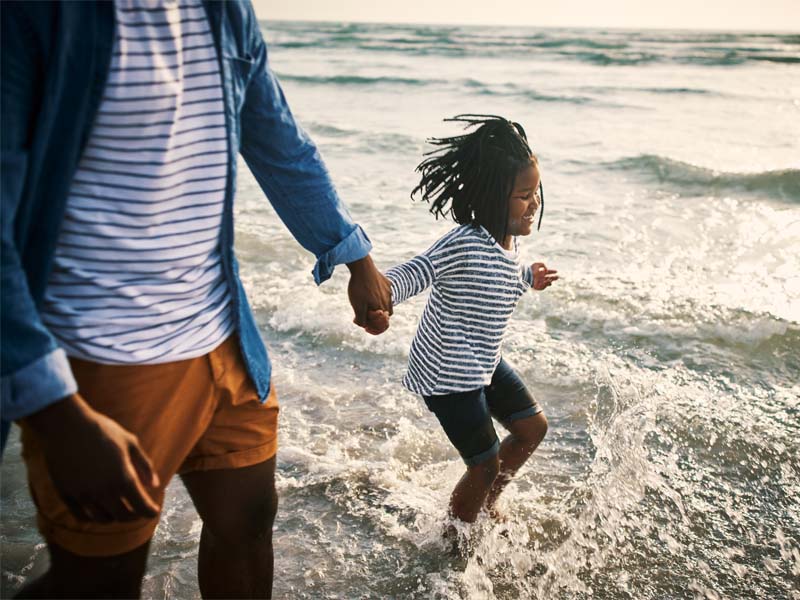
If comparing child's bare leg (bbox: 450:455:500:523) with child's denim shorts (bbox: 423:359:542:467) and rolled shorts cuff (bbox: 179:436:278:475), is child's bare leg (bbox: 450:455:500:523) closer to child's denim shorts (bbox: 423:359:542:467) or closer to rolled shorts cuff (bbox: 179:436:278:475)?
child's denim shorts (bbox: 423:359:542:467)

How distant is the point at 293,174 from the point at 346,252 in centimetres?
25

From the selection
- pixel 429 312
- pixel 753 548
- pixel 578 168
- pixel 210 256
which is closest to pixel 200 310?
pixel 210 256

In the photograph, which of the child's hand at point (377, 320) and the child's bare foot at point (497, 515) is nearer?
the child's hand at point (377, 320)

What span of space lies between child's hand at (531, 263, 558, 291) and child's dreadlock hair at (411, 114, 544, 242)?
1.11ft

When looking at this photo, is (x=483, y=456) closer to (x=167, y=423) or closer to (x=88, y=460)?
(x=167, y=423)

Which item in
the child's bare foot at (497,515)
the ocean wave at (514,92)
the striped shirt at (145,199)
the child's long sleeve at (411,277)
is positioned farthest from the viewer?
the ocean wave at (514,92)

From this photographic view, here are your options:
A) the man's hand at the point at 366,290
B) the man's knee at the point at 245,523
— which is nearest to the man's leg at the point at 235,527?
the man's knee at the point at 245,523

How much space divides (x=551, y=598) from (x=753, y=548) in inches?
35.6

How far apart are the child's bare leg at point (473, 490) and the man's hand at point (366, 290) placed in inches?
37.6

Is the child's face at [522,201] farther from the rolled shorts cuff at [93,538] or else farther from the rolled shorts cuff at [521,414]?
the rolled shorts cuff at [93,538]

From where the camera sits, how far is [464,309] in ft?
9.70

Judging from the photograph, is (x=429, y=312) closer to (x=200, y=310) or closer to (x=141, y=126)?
(x=200, y=310)

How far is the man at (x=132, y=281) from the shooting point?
1.43 meters

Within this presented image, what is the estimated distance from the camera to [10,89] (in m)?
1.39
